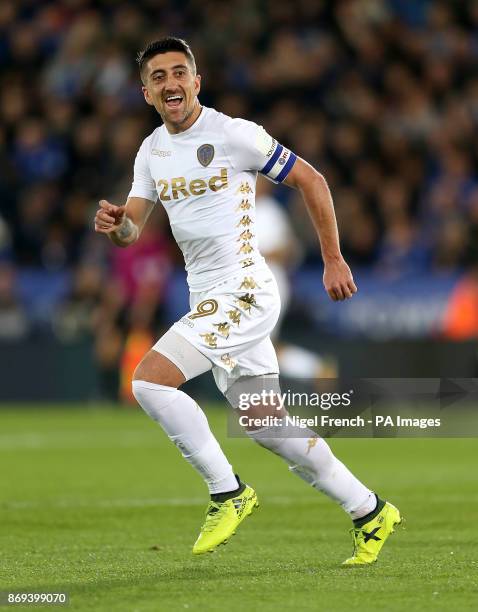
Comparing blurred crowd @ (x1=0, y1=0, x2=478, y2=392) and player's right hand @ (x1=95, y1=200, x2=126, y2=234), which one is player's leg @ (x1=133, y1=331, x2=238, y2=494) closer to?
player's right hand @ (x1=95, y1=200, x2=126, y2=234)

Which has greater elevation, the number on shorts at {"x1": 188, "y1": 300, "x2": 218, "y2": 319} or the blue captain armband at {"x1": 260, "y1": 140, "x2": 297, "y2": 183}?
the blue captain armband at {"x1": 260, "y1": 140, "x2": 297, "y2": 183}

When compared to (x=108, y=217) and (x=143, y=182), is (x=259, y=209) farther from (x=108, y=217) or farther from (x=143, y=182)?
(x=108, y=217)

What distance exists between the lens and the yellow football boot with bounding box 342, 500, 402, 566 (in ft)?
19.8

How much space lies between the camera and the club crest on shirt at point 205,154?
6.16 meters

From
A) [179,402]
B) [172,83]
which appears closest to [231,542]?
[179,402]

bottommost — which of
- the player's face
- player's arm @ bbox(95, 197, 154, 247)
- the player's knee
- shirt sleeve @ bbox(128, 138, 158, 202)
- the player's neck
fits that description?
the player's knee

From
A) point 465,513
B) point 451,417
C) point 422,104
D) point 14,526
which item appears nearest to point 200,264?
point 451,417

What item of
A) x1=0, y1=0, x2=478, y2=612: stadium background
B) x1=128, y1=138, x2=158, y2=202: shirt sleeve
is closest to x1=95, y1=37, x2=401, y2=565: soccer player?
x1=128, y1=138, x2=158, y2=202: shirt sleeve

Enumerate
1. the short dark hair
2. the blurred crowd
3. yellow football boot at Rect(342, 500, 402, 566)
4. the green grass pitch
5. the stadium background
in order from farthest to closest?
the blurred crowd, the stadium background, the short dark hair, yellow football boot at Rect(342, 500, 402, 566), the green grass pitch

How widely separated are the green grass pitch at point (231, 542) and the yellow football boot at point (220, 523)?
0.10 metres

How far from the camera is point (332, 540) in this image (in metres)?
7.00

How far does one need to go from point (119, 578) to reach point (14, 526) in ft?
6.67

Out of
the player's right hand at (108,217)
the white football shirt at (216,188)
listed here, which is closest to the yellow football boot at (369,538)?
the white football shirt at (216,188)

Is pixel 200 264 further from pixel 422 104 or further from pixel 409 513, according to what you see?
pixel 422 104
